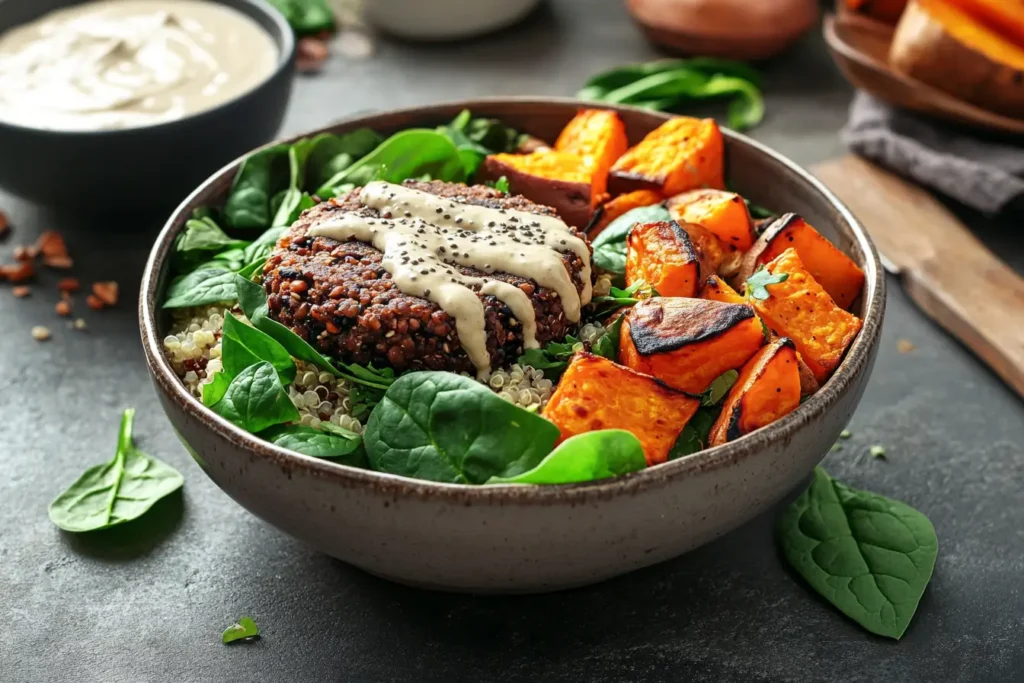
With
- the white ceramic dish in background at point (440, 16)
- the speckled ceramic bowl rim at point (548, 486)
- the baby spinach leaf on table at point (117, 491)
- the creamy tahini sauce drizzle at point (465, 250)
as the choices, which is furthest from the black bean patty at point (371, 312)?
the white ceramic dish in background at point (440, 16)

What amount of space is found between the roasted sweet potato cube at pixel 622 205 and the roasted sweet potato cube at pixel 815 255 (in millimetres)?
318

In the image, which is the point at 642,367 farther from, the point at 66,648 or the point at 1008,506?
the point at 66,648

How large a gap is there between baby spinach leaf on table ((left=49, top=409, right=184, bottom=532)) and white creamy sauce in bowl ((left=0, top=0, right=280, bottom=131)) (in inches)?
37.4

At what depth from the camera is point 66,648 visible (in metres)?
1.95

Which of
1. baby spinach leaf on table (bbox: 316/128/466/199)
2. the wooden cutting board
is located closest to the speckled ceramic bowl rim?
baby spinach leaf on table (bbox: 316/128/466/199)

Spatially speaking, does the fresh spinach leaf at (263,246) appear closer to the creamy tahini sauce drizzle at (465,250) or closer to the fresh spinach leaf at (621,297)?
the creamy tahini sauce drizzle at (465,250)

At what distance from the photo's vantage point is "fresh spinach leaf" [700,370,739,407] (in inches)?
73.1

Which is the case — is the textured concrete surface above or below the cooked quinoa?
below

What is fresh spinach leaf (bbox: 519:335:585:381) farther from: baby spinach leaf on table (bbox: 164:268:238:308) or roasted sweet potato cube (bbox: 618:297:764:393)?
baby spinach leaf on table (bbox: 164:268:238:308)

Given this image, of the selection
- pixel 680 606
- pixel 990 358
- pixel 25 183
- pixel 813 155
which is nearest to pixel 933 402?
pixel 990 358

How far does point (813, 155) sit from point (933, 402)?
1256mm

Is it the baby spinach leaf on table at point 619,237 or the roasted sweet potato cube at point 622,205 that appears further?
the roasted sweet potato cube at point 622,205

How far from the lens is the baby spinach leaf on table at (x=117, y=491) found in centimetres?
220

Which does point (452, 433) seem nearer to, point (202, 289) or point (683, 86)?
point (202, 289)
